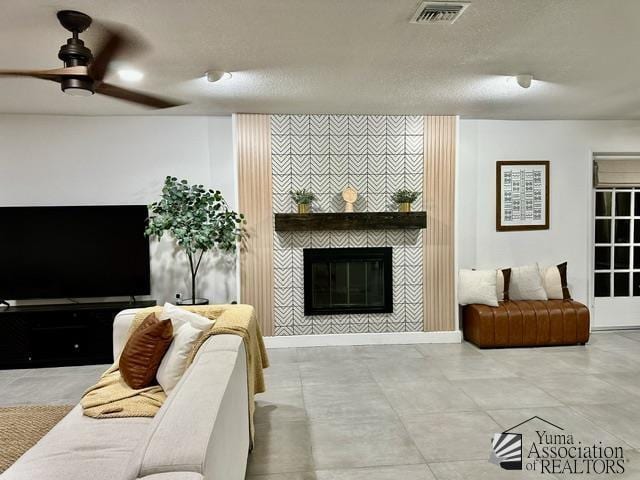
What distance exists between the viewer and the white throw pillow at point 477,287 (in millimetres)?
4836

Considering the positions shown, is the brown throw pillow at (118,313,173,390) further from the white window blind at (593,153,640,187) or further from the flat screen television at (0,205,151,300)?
the white window blind at (593,153,640,187)

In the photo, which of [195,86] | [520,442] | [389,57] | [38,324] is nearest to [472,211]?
[389,57]

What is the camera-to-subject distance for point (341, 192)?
4887mm

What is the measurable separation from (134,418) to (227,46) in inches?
87.3

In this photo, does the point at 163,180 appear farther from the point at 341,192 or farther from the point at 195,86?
the point at 341,192

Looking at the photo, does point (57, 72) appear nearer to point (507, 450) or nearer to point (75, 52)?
point (75, 52)

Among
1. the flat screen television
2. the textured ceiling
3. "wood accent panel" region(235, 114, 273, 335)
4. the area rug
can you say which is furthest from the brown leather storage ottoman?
the area rug

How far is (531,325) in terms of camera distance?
4.70 metres

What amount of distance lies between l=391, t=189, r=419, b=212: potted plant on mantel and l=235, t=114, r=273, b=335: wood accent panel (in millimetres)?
1368

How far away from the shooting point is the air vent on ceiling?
2299 mm

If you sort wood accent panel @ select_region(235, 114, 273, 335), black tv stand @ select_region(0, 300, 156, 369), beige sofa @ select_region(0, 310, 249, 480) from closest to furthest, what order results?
beige sofa @ select_region(0, 310, 249, 480)
black tv stand @ select_region(0, 300, 156, 369)
wood accent panel @ select_region(235, 114, 273, 335)

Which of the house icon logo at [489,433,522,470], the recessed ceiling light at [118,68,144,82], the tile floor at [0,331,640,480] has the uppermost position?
the recessed ceiling light at [118,68,144,82]

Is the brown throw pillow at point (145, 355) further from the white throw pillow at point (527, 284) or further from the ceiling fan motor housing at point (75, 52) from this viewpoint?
the white throw pillow at point (527, 284)

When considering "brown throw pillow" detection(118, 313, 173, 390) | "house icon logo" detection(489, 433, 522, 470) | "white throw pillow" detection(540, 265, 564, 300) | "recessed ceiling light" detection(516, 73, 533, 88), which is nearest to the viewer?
"brown throw pillow" detection(118, 313, 173, 390)
